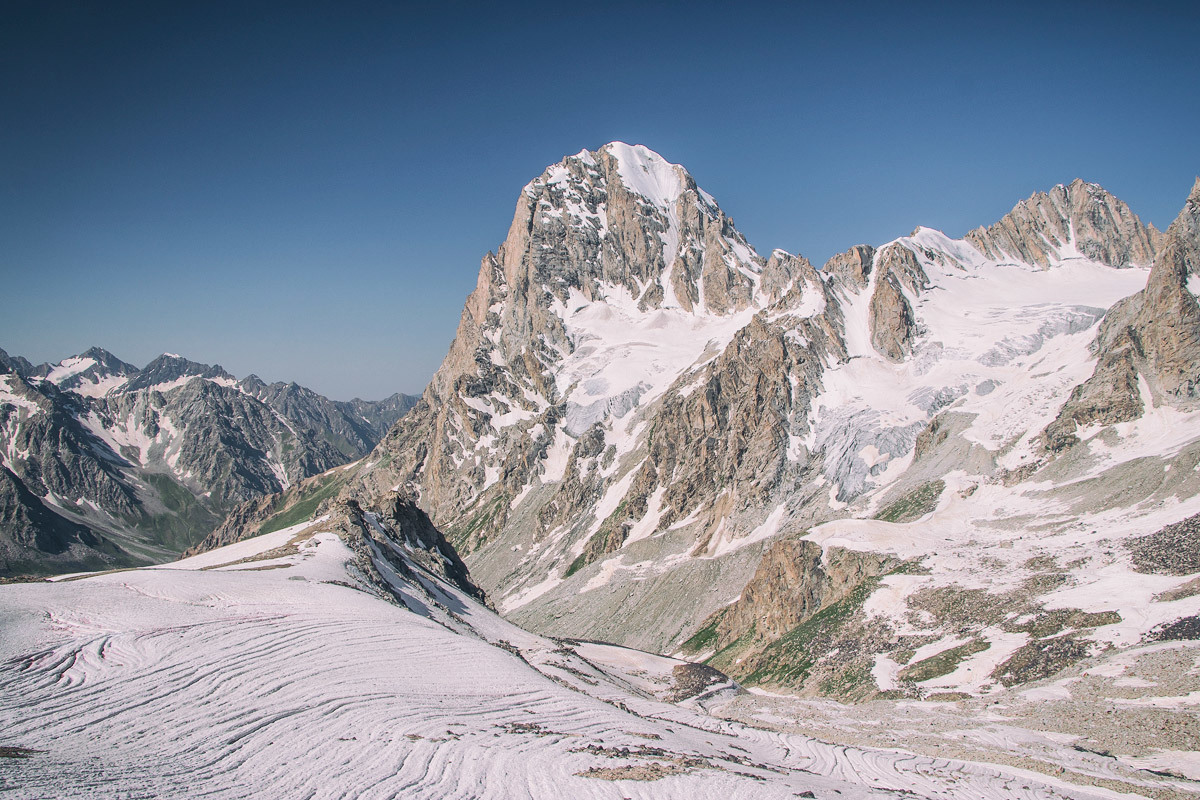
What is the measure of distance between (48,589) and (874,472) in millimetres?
119548

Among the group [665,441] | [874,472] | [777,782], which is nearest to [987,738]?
[777,782]

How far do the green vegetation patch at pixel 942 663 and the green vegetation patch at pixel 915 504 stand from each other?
44.3 m

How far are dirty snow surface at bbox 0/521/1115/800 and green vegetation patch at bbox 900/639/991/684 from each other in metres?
25.7

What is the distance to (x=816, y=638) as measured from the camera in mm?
66625

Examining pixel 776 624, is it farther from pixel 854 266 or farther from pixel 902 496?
pixel 854 266

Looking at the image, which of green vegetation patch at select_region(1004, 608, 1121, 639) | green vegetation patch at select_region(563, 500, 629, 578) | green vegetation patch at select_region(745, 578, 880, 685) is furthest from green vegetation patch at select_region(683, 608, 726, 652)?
green vegetation patch at select_region(563, 500, 629, 578)

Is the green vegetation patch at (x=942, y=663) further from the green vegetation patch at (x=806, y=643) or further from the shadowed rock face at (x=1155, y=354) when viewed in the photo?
the shadowed rock face at (x=1155, y=354)

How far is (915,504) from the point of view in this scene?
96.8 metres

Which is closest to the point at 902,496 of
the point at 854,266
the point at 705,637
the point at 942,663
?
the point at 705,637

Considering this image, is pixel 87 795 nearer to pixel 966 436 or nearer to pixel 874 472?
pixel 966 436

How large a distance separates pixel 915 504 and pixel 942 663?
51.4 m

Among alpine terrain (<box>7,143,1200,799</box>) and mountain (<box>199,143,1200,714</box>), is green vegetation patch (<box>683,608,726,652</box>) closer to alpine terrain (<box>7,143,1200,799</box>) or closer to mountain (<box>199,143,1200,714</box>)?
mountain (<box>199,143,1200,714</box>)

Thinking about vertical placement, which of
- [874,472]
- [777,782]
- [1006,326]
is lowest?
[777,782]

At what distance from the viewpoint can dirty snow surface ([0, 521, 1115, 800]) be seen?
14.7 metres
